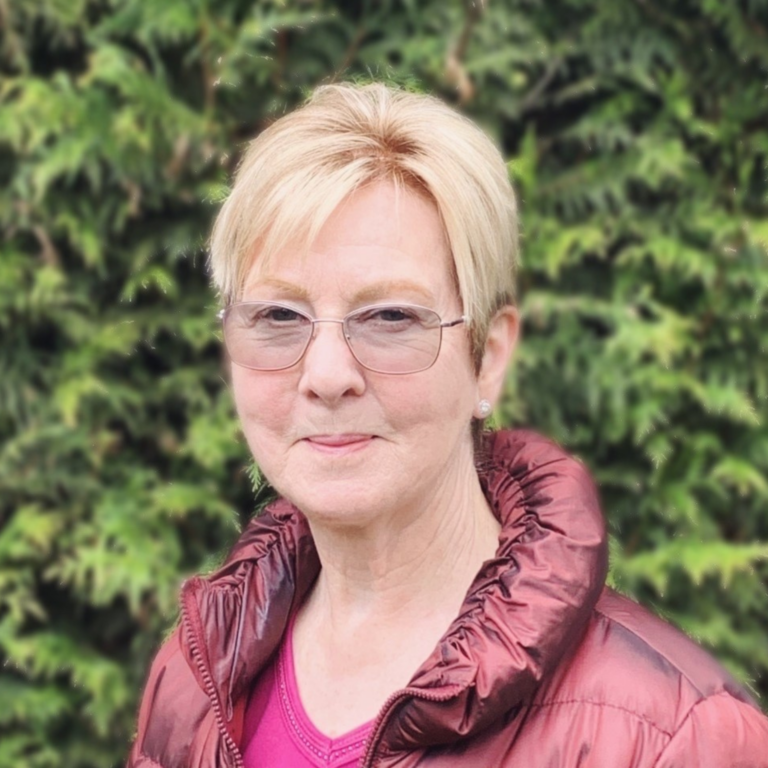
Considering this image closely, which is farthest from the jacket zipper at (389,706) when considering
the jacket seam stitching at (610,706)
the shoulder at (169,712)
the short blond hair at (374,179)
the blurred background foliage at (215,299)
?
the blurred background foliage at (215,299)

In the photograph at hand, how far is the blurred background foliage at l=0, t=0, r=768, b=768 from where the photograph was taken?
2.85 meters

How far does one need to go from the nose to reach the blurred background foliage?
1603 millimetres

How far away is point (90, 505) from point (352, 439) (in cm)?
197

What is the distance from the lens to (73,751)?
3051 millimetres

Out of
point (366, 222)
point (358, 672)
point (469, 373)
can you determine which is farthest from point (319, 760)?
point (366, 222)

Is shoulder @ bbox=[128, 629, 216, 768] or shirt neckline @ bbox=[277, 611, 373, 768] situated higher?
shirt neckline @ bbox=[277, 611, 373, 768]

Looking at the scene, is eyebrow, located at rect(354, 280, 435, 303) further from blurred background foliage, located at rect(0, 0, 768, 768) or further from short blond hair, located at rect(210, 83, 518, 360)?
blurred background foliage, located at rect(0, 0, 768, 768)

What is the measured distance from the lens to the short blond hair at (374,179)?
4.17 feet

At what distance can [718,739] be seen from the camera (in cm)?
112

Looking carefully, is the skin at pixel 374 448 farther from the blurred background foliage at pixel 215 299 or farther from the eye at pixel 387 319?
the blurred background foliage at pixel 215 299

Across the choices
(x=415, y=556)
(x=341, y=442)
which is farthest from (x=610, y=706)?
(x=341, y=442)

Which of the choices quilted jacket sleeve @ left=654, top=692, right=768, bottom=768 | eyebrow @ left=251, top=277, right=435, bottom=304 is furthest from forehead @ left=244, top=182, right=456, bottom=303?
quilted jacket sleeve @ left=654, top=692, right=768, bottom=768

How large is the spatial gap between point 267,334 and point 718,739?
0.72 m

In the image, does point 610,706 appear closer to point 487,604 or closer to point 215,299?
point 487,604
